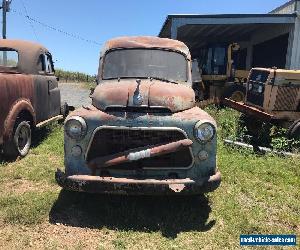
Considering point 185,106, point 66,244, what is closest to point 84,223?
point 66,244

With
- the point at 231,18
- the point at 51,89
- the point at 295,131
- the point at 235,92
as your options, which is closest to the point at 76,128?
Answer: the point at 51,89

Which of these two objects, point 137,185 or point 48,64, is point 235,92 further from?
point 137,185

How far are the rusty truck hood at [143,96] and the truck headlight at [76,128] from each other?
0.44 m

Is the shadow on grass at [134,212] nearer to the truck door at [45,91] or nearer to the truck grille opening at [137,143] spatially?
the truck grille opening at [137,143]

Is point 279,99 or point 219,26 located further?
point 219,26

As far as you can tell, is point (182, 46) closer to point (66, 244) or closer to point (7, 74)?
point (7, 74)

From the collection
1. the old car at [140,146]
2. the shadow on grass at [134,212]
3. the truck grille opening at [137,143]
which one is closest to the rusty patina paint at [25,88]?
the shadow on grass at [134,212]

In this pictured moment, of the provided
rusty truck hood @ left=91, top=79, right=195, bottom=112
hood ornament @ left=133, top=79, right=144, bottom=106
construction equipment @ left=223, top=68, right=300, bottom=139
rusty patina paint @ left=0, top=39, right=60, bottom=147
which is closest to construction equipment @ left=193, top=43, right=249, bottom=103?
construction equipment @ left=223, top=68, right=300, bottom=139

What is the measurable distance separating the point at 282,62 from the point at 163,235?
693 inches

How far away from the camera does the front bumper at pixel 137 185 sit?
437cm

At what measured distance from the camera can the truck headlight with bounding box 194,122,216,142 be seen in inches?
182

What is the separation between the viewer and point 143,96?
16.5ft

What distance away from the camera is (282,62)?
65.4 feet

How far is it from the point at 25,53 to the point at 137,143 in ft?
15.1
